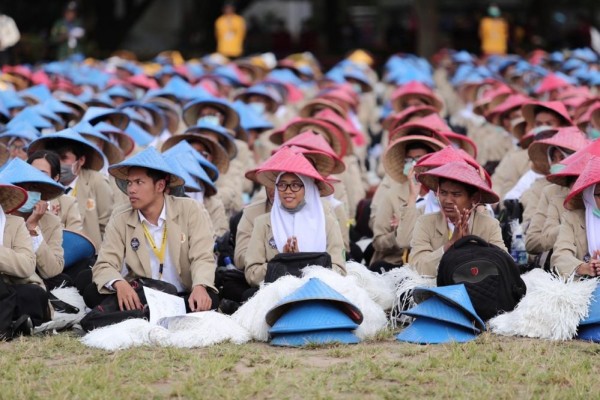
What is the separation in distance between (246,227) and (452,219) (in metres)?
1.44

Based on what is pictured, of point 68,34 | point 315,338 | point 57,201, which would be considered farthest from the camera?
point 68,34

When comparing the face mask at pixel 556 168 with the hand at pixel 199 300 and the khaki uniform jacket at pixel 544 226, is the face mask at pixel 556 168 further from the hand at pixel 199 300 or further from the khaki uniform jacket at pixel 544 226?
the hand at pixel 199 300

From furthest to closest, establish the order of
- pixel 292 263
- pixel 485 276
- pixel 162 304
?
1. pixel 292 263
2. pixel 162 304
3. pixel 485 276

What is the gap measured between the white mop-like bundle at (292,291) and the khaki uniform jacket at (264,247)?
0.46 m

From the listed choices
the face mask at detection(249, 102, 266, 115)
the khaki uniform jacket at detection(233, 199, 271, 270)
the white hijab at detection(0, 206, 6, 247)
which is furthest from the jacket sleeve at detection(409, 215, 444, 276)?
the face mask at detection(249, 102, 266, 115)

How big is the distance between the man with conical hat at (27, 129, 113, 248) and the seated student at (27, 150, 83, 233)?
0.59 meters

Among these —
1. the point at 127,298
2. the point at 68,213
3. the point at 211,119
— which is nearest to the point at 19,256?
the point at 127,298

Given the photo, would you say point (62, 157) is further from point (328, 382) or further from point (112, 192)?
point (328, 382)

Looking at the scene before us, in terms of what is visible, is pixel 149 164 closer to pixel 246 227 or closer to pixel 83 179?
pixel 246 227

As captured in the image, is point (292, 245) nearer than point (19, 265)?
No

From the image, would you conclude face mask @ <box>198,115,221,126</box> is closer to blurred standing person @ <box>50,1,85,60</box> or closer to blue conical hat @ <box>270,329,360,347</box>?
blue conical hat @ <box>270,329,360,347</box>

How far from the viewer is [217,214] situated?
925 centimetres

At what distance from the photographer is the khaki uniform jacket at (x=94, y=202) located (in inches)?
356

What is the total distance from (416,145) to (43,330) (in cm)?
320
